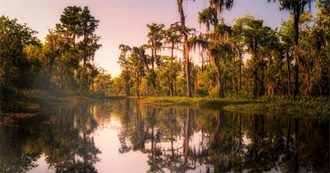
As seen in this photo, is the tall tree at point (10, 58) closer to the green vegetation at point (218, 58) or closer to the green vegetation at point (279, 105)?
the green vegetation at point (218, 58)

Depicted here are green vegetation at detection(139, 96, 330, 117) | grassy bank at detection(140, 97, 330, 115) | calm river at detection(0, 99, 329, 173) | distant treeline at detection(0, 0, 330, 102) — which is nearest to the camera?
calm river at detection(0, 99, 329, 173)

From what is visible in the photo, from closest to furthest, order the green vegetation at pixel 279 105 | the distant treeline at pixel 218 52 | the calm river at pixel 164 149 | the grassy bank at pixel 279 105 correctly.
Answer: the calm river at pixel 164 149 < the green vegetation at pixel 279 105 < the grassy bank at pixel 279 105 < the distant treeline at pixel 218 52

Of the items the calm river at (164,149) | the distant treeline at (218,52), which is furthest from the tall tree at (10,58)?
the calm river at (164,149)

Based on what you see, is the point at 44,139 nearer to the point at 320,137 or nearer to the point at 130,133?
the point at 130,133

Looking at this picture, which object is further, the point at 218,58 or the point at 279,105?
the point at 218,58

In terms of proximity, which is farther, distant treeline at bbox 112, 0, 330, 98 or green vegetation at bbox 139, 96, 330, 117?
distant treeline at bbox 112, 0, 330, 98

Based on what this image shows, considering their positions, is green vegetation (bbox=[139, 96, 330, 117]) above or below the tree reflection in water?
above

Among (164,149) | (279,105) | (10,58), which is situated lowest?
(164,149)

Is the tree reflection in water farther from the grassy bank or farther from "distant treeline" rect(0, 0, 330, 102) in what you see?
"distant treeline" rect(0, 0, 330, 102)

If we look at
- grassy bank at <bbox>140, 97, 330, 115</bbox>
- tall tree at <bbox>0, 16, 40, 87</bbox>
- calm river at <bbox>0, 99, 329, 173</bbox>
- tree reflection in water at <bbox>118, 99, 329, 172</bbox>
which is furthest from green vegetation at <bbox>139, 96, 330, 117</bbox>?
tall tree at <bbox>0, 16, 40, 87</bbox>

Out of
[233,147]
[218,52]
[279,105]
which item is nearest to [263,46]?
[218,52]

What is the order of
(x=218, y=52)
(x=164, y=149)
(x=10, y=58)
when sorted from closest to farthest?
(x=164, y=149) → (x=10, y=58) → (x=218, y=52)

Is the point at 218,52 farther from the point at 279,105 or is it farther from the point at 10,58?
the point at 10,58

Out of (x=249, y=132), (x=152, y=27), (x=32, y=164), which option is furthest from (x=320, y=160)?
(x=152, y=27)
